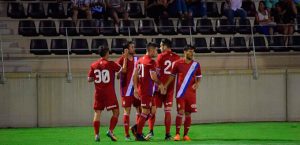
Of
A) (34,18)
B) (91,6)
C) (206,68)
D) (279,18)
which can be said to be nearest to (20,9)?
Answer: (34,18)

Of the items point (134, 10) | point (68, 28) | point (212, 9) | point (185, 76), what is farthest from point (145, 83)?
point (212, 9)

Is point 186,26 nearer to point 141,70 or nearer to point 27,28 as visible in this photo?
point 27,28

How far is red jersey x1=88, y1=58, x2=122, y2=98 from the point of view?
20.0 metres

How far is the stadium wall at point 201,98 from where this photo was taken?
25.7 meters

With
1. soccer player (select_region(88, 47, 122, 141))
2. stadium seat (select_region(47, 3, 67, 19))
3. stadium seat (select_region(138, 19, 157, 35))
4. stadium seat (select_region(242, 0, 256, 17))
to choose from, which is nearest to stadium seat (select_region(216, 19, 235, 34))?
stadium seat (select_region(242, 0, 256, 17))

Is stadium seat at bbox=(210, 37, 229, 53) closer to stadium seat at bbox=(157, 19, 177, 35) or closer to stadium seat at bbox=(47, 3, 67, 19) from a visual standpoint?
stadium seat at bbox=(157, 19, 177, 35)

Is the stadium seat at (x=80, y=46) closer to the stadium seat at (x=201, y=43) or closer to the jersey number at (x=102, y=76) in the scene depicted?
the stadium seat at (x=201, y=43)

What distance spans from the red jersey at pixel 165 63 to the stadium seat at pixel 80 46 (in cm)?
747

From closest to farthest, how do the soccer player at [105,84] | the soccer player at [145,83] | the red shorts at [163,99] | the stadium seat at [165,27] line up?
1. the soccer player at [145,83]
2. the soccer player at [105,84]
3. the red shorts at [163,99]
4. the stadium seat at [165,27]

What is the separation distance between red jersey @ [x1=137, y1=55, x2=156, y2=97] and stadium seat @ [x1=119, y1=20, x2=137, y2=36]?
8502 millimetres

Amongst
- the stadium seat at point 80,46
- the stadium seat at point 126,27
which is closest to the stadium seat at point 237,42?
the stadium seat at point 126,27

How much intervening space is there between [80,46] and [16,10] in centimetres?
262

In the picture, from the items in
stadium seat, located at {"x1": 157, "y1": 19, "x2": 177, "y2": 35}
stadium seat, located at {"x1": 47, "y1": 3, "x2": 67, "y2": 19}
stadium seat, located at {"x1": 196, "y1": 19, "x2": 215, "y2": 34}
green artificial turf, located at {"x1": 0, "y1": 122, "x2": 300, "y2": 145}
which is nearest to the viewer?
green artificial turf, located at {"x1": 0, "y1": 122, "x2": 300, "y2": 145}

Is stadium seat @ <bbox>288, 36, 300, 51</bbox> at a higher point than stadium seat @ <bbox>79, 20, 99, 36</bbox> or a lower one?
lower
